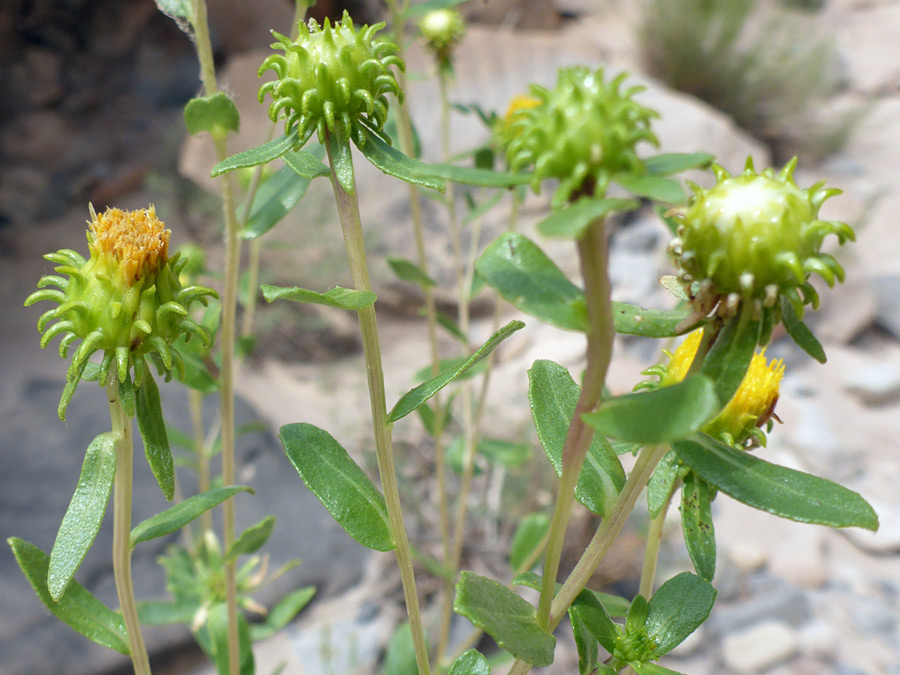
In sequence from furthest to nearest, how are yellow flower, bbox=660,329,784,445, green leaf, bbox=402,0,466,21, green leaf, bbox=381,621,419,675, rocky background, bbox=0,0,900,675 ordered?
rocky background, bbox=0,0,900,675
green leaf, bbox=381,621,419,675
green leaf, bbox=402,0,466,21
yellow flower, bbox=660,329,784,445

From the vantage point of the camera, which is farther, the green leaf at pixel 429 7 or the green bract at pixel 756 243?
the green leaf at pixel 429 7

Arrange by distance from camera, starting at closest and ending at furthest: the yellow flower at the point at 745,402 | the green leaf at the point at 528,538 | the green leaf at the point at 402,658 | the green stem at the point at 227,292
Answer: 1. the yellow flower at the point at 745,402
2. the green stem at the point at 227,292
3. the green leaf at the point at 402,658
4. the green leaf at the point at 528,538

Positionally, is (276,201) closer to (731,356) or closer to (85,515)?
(85,515)

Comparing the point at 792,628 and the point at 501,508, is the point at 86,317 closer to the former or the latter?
the point at 501,508

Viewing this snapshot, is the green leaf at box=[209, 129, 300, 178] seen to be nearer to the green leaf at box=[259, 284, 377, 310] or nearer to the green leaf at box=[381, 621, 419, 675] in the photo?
the green leaf at box=[259, 284, 377, 310]

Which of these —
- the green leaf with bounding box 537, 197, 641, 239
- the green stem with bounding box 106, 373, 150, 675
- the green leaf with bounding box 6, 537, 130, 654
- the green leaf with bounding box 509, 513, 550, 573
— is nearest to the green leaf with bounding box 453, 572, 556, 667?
the green leaf with bounding box 537, 197, 641, 239

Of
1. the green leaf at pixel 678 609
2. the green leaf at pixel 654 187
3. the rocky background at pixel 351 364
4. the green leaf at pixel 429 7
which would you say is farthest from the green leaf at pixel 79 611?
the rocky background at pixel 351 364

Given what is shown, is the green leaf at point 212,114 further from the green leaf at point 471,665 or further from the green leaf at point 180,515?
the green leaf at point 471,665
